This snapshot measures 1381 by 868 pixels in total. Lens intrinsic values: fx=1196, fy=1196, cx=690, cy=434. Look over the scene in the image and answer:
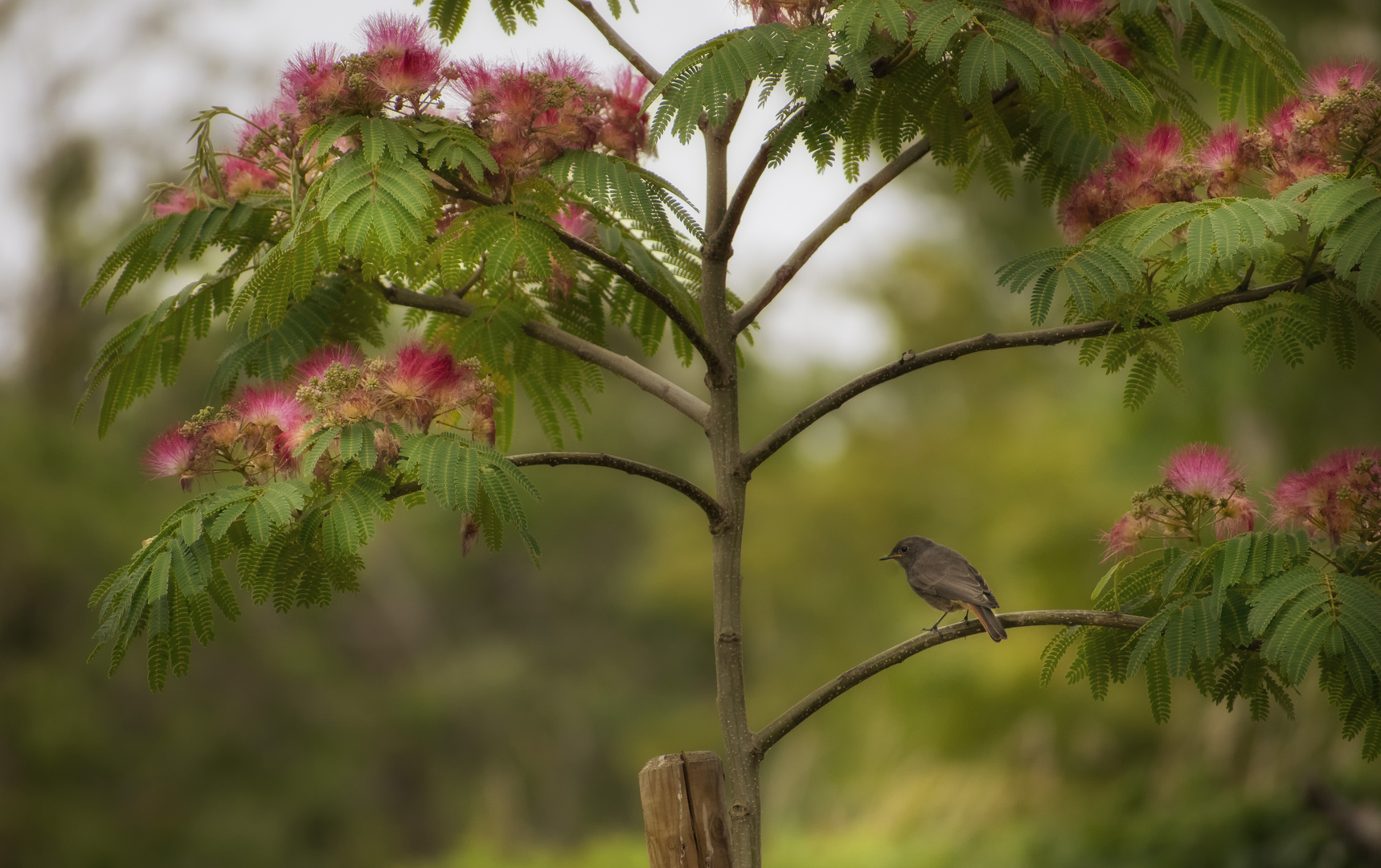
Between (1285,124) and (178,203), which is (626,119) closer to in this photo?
(178,203)

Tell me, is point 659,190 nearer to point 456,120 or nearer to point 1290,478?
point 456,120

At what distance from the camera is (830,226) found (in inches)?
119

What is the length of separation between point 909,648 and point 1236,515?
80 cm

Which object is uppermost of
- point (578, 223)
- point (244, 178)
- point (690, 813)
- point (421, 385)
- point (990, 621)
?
point (244, 178)

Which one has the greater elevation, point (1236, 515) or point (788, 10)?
point (788, 10)

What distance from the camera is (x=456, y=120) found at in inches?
103

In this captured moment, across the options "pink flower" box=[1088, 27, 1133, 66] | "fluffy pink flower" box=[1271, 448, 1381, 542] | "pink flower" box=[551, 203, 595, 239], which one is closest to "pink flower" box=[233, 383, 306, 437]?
"pink flower" box=[551, 203, 595, 239]

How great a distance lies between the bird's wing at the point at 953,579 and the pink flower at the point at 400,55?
6.50 feet

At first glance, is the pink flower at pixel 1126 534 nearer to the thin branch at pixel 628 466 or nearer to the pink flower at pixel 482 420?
the thin branch at pixel 628 466

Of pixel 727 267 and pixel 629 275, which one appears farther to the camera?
pixel 727 267

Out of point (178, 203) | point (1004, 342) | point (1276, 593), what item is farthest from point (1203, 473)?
point (178, 203)

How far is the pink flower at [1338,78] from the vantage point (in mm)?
2541

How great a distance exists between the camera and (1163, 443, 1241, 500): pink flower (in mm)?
2678

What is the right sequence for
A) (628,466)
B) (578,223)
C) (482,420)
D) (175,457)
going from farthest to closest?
1. (578,223)
2. (628,466)
3. (482,420)
4. (175,457)
